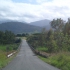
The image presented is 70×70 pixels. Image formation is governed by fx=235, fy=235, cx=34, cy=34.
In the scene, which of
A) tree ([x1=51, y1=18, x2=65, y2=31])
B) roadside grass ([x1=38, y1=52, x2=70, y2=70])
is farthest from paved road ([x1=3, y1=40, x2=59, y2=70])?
tree ([x1=51, y1=18, x2=65, y2=31])

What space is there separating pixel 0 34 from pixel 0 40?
18.1 ft

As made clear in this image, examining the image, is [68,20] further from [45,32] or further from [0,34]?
Result: [0,34]

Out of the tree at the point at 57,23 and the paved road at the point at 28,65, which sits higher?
the tree at the point at 57,23

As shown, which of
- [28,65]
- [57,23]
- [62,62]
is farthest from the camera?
[57,23]

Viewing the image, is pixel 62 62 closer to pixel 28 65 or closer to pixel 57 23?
pixel 28 65

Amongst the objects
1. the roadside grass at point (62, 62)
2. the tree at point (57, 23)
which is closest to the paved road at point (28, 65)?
the roadside grass at point (62, 62)

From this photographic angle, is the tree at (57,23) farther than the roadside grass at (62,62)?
Yes

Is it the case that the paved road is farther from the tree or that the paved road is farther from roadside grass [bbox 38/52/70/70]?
the tree

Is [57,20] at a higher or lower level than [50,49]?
higher

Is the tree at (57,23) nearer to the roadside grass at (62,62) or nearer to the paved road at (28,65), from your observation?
the paved road at (28,65)

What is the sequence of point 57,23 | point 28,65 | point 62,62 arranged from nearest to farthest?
1. point 62,62
2. point 28,65
3. point 57,23

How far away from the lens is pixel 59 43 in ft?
228

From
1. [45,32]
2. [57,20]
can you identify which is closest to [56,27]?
[57,20]

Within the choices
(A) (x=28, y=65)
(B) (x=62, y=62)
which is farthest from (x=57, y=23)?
(B) (x=62, y=62)
